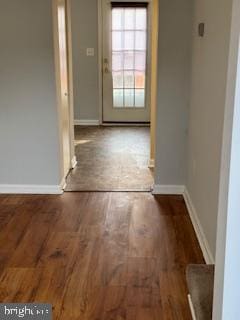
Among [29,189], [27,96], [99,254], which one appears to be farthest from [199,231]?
[27,96]

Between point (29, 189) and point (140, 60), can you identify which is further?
point (140, 60)

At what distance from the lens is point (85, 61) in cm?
743

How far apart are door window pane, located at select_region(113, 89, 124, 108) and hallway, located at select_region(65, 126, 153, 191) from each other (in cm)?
46

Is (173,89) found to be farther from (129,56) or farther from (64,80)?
(129,56)

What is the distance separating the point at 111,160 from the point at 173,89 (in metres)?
1.66

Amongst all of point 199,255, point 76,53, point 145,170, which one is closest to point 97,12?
point 76,53

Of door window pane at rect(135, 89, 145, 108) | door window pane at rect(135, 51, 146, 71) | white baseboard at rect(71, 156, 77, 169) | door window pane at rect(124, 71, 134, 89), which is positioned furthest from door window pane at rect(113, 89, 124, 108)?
white baseboard at rect(71, 156, 77, 169)

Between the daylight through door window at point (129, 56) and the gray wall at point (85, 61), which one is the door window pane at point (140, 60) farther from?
the gray wall at point (85, 61)

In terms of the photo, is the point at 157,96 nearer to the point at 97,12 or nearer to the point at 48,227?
the point at 48,227

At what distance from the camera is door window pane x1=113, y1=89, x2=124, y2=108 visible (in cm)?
761

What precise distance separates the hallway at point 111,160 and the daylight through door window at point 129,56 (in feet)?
1.89

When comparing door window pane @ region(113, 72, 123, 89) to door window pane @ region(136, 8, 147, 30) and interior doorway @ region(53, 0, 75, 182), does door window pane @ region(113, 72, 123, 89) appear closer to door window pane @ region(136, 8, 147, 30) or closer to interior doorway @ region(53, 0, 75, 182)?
door window pane @ region(136, 8, 147, 30)

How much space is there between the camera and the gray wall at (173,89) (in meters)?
3.90

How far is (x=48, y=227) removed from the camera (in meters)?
3.53
